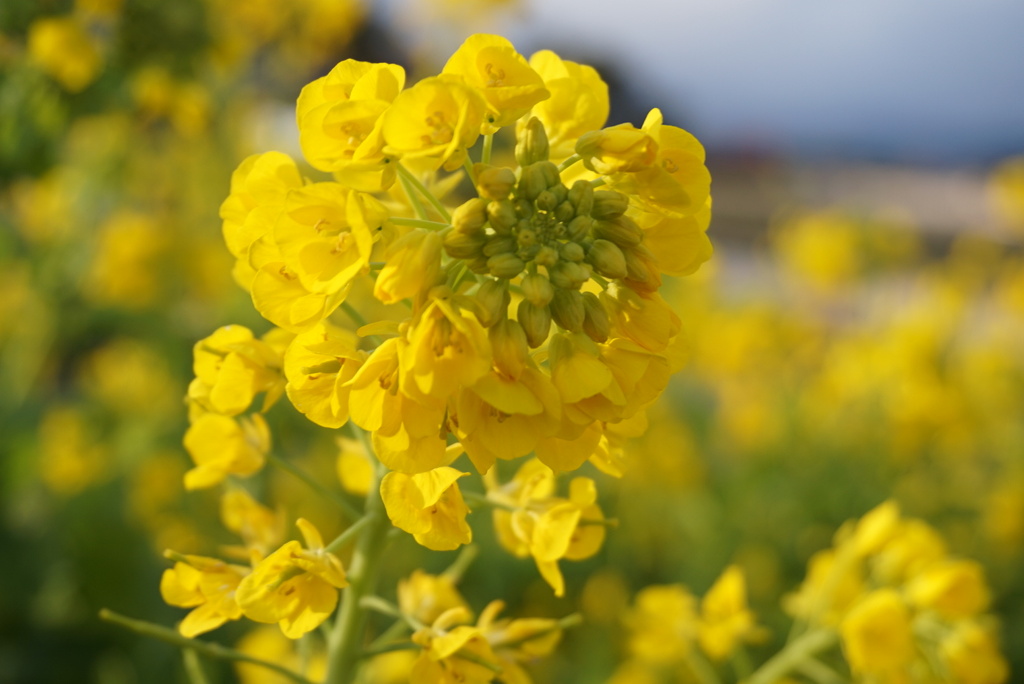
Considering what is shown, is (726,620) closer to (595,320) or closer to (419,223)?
(595,320)

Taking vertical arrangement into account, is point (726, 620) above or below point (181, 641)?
below

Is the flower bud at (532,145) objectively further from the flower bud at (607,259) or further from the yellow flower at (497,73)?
Result: the flower bud at (607,259)

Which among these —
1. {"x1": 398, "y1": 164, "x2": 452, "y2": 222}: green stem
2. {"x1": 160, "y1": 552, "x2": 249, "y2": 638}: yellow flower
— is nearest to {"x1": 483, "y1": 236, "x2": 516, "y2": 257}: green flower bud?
{"x1": 398, "y1": 164, "x2": 452, "y2": 222}: green stem

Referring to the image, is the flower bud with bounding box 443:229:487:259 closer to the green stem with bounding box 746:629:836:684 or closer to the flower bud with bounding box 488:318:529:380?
the flower bud with bounding box 488:318:529:380

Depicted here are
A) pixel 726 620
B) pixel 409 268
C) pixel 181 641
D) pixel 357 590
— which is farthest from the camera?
pixel 726 620

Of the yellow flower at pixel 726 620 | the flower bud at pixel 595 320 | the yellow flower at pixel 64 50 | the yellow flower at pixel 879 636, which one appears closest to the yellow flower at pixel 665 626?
the yellow flower at pixel 726 620

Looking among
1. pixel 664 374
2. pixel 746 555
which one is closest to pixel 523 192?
pixel 664 374

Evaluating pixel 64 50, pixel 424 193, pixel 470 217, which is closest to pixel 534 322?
pixel 470 217
